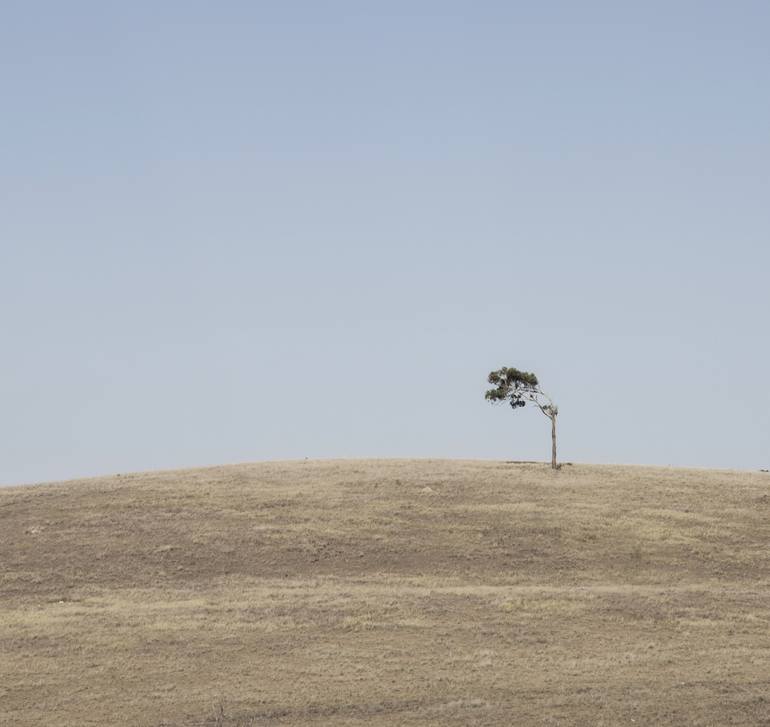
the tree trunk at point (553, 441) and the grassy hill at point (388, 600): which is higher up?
the tree trunk at point (553, 441)

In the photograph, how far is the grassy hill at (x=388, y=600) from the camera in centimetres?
3425

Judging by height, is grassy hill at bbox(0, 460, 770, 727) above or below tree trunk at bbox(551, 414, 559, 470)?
below

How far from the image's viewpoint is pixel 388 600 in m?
45.4

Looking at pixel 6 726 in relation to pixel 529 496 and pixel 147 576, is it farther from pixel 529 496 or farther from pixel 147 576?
pixel 529 496

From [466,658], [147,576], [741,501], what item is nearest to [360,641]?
[466,658]

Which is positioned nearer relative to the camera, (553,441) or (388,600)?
(388,600)

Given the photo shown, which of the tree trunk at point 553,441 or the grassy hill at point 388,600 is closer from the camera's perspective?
the grassy hill at point 388,600

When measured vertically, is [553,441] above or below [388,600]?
above

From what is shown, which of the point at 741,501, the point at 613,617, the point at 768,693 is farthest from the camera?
the point at 741,501

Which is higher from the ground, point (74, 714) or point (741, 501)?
point (741, 501)

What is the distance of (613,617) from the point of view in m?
42.8

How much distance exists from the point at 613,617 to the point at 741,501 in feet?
92.2

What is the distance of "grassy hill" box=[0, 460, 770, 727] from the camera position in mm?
34250

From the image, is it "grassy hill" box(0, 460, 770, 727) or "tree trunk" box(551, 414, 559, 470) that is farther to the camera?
"tree trunk" box(551, 414, 559, 470)
